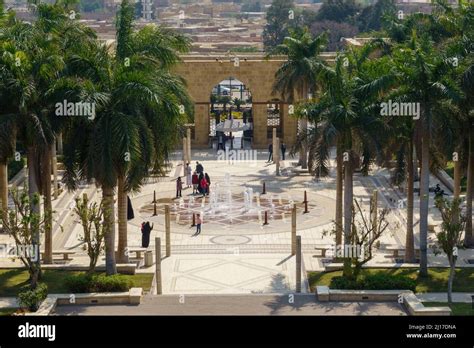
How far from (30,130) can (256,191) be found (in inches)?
693

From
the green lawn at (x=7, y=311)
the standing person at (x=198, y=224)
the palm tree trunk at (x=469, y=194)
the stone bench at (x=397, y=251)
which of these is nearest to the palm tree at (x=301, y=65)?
the standing person at (x=198, y=224)

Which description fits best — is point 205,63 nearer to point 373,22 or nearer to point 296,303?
point 296,303

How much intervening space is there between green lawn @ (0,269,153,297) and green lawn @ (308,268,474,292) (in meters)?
5.16

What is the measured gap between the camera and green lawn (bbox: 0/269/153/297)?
98.1 feet

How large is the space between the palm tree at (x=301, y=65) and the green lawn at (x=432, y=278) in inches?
695

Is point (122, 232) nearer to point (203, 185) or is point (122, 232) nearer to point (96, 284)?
point (96, 284)

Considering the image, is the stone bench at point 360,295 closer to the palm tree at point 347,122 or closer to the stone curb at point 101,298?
the palm tree at point 347,122

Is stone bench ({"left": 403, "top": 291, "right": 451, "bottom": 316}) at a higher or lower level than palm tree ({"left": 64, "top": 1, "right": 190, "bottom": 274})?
lower

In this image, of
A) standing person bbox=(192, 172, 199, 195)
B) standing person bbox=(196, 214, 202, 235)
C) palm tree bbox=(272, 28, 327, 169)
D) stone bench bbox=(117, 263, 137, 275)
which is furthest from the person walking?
stone bench bbox=(117, 263, 137, 275)

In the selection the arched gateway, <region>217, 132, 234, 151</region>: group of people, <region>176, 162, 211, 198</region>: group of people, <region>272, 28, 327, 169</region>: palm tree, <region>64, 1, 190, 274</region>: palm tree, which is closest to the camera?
<region>64, 1, 190, 274</region>: palm tree

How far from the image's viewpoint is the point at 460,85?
105ft

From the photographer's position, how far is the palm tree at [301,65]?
49.3 meters

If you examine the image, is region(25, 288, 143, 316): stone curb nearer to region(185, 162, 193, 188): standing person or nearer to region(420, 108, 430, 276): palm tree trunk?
region(420, 108, 430, 276): palm tree trunk

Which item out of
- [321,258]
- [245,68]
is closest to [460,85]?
[321,258]
